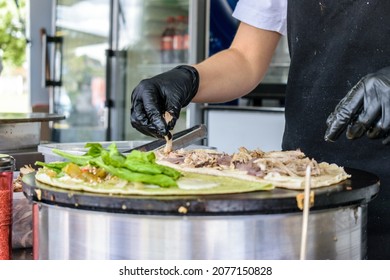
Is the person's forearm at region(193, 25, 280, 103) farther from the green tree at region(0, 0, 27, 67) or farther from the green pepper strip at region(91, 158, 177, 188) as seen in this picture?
the green tree at region(0, 0, 27, 67)

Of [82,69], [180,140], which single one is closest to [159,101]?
[180,140]

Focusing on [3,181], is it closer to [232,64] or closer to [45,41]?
[232,64]

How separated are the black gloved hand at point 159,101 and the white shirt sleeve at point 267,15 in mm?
448

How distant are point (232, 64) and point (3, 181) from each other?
3.17 feet

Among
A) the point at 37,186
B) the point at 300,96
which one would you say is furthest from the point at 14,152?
the point at 37,186

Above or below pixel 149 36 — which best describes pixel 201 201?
below

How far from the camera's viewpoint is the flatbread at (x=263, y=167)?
4.16ft

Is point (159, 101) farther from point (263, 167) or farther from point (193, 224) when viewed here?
point (193, 224)

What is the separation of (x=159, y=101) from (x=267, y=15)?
64cm

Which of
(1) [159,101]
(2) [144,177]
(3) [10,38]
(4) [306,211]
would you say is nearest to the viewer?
(4) [306,211]

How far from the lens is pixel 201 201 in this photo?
3.54 feet

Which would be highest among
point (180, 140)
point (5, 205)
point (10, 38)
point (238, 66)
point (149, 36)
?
point (10, 38)

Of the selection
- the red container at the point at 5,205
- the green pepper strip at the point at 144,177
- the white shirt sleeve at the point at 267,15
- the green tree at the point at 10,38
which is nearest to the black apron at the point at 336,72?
the white shirt sleeve at the point at 267,15

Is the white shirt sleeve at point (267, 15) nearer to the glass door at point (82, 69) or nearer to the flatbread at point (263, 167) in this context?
the flatbread at point (263, 167)
